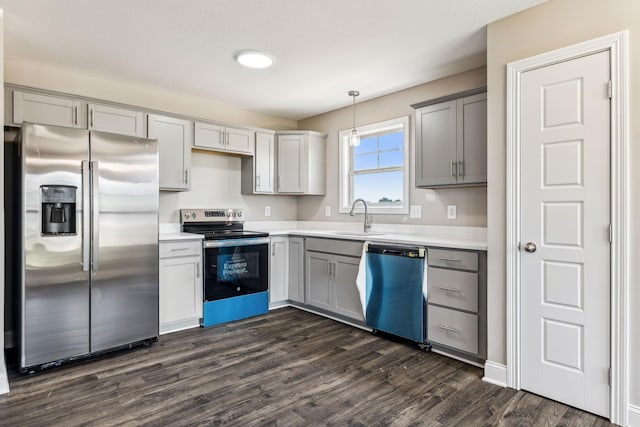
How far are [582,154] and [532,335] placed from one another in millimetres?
1124

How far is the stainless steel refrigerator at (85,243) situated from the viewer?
254 centimetres

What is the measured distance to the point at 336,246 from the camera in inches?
147

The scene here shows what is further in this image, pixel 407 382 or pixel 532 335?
pixel 407 382

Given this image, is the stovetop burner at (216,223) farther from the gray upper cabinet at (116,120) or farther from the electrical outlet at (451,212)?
the electrical outlet at (451,212)

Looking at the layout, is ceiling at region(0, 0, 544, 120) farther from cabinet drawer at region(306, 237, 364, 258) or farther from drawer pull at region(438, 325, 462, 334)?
drawer pull at region(438, 325, 462, 334)

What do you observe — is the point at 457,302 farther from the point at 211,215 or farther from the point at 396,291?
the point at 211,215

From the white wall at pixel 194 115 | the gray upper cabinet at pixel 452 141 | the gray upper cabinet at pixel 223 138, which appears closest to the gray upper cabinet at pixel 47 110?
the white wall at pixel 194 115

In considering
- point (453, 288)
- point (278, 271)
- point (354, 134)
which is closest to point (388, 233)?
point (354, 134)

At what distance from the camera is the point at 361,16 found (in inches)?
94.8

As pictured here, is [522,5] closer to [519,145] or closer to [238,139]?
[519,145]

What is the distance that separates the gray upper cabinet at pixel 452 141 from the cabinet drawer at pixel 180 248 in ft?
7.20

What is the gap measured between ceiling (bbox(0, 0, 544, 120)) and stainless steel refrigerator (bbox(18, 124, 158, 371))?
720 mm

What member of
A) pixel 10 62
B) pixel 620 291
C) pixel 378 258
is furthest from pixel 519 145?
pixel 10 62

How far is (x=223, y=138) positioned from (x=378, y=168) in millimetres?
1772
